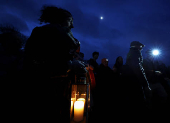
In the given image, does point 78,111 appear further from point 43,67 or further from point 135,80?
point 135,80

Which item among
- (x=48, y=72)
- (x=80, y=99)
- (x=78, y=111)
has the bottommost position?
(x=78, y=111)

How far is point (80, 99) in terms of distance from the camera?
62.5 inches

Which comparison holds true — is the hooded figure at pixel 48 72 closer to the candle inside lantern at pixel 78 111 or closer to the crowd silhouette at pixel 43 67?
the crowd silhouette at pixel 43 67

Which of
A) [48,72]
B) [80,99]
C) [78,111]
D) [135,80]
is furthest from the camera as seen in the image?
[135,80]

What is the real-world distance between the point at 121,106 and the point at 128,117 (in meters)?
0.56

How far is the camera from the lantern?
1.16 m

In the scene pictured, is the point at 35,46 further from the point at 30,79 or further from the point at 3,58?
the point at 3,58

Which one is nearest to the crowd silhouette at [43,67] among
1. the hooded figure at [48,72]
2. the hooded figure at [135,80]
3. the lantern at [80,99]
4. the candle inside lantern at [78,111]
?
the hooded figure at [48,72]

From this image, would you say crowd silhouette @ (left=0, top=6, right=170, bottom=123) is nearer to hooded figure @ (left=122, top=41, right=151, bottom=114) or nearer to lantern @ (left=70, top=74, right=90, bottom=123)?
lantern @ (left=70, top=74, right=90, bottom=123)

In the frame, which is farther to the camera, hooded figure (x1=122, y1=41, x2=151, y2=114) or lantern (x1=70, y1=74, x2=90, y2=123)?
hooded figure (x1=122, y1=41, x2=151, y2=114)

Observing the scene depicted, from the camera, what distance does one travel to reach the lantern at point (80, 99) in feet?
3.81

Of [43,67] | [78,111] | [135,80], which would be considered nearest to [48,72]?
[43,67]

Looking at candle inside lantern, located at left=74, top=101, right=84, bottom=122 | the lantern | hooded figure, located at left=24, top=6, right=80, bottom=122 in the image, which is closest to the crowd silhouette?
hooded figure, located at left=24, top=6, right=80, bottom=122

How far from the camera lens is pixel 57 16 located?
1285mm
